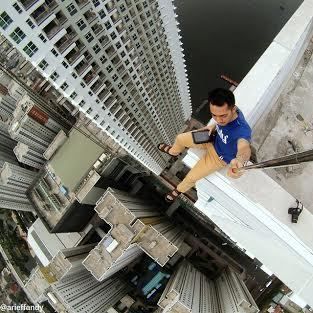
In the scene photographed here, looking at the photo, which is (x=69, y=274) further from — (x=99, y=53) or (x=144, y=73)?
(x=99, y=53)

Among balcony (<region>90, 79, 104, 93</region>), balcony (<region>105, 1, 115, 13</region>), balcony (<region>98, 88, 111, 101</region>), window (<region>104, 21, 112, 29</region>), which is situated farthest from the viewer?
balcony (<region>98, 88, 111, 101</region>)

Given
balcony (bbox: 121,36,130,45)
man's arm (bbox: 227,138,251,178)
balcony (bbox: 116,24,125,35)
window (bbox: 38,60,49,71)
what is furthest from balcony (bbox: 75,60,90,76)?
man's arm (bbox: 227,138,251,178)

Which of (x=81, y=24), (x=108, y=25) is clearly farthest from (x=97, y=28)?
(x=81, y=24)

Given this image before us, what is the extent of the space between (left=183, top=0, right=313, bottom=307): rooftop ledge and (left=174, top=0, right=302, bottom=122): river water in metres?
33.7

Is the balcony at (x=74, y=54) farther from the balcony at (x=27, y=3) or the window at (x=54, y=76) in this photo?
the balcony at (x=27, y=3)

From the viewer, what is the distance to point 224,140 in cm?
1244

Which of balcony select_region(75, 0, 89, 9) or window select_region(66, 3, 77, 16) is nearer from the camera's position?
window select_region(66, 3, 77, 16)

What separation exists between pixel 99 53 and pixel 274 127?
1196cm

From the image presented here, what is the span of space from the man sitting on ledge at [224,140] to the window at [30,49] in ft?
26.5

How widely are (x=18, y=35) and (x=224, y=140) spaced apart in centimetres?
959

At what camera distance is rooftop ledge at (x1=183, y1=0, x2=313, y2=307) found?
11062mm

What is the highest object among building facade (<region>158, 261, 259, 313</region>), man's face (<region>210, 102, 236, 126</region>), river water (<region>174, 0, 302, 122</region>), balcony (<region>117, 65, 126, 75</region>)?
river water (<region>174, 0, 302, 122</region>)

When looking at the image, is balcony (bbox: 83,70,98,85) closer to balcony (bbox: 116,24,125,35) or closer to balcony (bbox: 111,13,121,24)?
balcony (bbox: 116,24,125,35)

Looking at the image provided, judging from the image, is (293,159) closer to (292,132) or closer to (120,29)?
(292,132)
